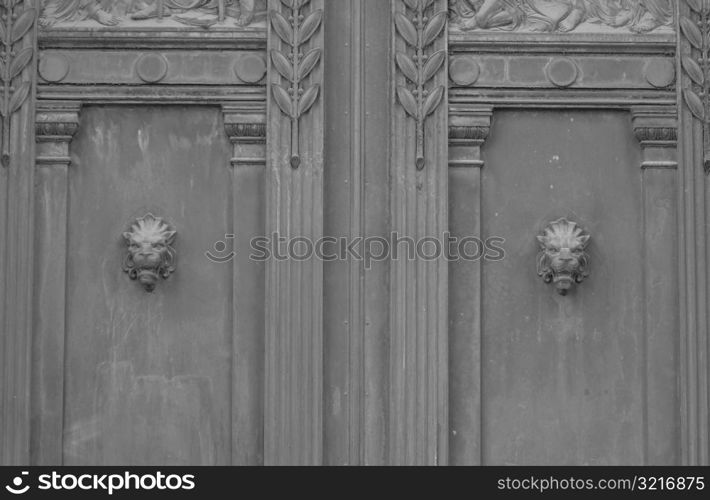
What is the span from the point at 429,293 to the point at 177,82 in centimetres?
265

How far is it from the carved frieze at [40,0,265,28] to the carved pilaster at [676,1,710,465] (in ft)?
11.4

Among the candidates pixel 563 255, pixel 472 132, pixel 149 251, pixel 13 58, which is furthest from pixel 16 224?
pixel 563 255

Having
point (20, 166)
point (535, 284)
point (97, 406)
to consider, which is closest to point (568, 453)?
point (535, 284)

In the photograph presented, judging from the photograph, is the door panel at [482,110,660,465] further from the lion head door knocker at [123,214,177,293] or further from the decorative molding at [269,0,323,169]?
the lion head door knocker at [123,214,177,293]

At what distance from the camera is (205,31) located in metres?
18.8

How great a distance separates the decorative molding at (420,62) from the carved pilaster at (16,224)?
2969 millimetres

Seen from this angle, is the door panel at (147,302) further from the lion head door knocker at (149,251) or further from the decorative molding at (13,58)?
the decorative molding at (13,58)

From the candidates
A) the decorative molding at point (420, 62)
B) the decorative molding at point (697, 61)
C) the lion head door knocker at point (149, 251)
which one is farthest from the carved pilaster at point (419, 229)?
the decorative molding at point (697, 61)

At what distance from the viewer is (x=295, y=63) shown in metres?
18.7

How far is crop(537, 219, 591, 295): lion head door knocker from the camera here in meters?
18.5

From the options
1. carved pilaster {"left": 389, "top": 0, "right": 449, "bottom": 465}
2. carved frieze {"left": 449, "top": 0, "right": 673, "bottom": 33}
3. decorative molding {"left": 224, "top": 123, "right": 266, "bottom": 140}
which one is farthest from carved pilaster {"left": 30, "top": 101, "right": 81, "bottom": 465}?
carved frieze {"left": 449, "top": 0, "right": 673, "bottom": 33}

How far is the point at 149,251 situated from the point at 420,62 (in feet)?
8.65

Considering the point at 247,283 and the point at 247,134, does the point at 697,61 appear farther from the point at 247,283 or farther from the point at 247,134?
the point at 247,283

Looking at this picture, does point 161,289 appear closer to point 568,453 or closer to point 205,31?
point 205,31
